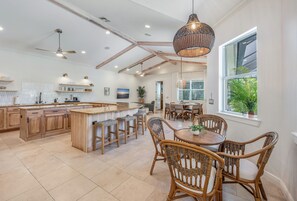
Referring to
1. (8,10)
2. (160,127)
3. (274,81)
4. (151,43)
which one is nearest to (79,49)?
(8,10)

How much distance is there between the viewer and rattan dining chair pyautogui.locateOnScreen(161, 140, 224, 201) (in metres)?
1.13

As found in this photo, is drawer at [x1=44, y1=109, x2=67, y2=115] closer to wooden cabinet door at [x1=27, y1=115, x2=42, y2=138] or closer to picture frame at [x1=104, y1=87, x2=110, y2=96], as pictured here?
wooden cabinet door at [x1=27, y1=115, x2=42, y2=138]

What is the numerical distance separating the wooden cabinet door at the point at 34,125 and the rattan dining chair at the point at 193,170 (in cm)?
416

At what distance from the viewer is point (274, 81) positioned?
205 centimetres

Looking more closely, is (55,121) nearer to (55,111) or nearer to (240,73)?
(55,111)

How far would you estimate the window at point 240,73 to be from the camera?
2486 millimetres

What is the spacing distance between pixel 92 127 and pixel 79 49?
14.2ft

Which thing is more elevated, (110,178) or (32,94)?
(32,94)

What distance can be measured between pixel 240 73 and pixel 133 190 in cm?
295

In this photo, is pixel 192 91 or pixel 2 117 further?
pixel 192 91

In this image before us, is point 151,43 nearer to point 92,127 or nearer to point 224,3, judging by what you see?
point 224,3

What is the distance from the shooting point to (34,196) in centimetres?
175

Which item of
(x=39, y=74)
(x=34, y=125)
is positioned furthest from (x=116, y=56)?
(x=34, y=125)

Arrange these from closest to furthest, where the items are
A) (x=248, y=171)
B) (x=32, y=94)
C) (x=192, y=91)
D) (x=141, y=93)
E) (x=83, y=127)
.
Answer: (x=248, y=171), (x=83, y=127), (x=32, y=94), (x=192, y=91), (x=141, y=93)
